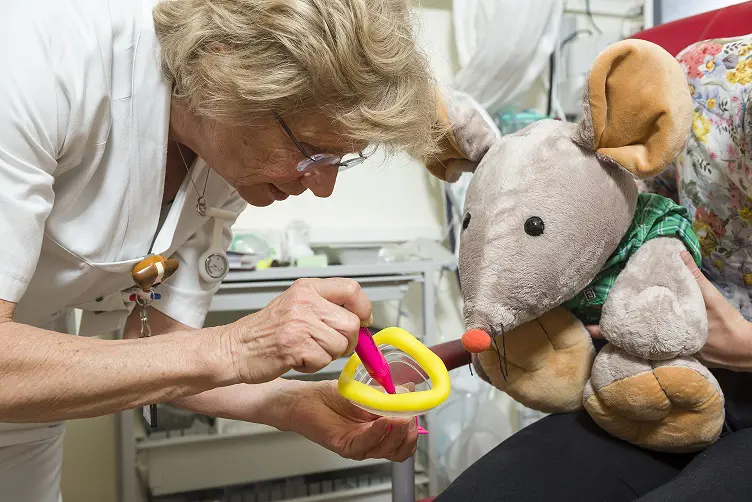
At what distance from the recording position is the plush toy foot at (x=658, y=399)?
0.89 metres

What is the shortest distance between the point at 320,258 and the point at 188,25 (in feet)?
3.22

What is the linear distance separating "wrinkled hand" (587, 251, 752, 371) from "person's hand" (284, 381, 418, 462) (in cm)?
46

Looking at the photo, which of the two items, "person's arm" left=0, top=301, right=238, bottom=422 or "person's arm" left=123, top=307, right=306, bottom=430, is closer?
"person's arm" left=0, top=301, right=238, bottom=422

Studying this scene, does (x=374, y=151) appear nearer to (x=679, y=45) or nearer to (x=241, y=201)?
(x=241, y=201)

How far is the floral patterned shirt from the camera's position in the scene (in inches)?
39.9

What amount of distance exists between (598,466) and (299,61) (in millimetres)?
737

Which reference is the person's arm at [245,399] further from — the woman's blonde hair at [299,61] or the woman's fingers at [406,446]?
the woman's blonde hair at [299,61]

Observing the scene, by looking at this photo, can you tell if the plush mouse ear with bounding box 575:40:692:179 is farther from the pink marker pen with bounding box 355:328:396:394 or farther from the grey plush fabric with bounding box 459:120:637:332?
the pink marker pen with bounding box 355:328:396:394

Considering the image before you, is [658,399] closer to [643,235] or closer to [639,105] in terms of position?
[643,235]

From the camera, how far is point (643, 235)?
37.8 inches

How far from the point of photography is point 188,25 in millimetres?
815

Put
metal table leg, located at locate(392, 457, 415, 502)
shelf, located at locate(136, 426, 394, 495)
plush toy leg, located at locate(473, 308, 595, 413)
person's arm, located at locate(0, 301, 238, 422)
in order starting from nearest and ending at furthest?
person's arm, located at locate(0, 301, 238, 422), plush toy leg, located at locate(473, 308, 595, 413), metal table leg, located at locate(392, 457, 415, 502), shelf, located at locate(136, 426, 394, 495)

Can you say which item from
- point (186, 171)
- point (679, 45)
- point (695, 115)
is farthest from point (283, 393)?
point (679, 45)

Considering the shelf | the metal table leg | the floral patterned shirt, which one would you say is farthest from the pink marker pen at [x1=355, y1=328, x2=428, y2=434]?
the shelf
